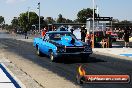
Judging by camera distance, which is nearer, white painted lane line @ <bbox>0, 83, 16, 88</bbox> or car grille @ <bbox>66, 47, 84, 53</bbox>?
white painted lane line @ <bbox>0, 83, 16, 88</bbox>

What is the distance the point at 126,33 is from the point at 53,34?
12.5 metres

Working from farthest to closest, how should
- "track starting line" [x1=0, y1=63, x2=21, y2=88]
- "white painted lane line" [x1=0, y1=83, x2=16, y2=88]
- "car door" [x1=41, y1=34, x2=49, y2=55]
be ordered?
"car door" [x1=41, y1=34, x2=49, y2=55] → "track starting line" [x1=0, y1=63, x2=21, y2=88] → "white painted lane line" [x1=0, y1=83, x2=16, y2=88]

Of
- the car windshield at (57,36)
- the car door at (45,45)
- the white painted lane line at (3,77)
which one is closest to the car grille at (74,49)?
the car windshield at (57,36)

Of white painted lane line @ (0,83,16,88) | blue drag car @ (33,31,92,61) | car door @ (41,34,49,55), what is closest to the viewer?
white painted lane line @ (0,83,16,88)

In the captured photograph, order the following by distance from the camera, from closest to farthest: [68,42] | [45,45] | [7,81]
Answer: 1. [7,81]
2. [68,42]
3. [45,45]

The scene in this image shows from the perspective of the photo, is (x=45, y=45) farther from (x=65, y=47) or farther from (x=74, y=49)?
(x=74, y=49)

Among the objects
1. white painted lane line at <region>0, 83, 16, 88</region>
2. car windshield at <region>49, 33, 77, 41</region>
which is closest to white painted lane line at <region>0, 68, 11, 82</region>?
white painted lane line at <region>0, 83, 16, 88</region>

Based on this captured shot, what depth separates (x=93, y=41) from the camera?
31.7m

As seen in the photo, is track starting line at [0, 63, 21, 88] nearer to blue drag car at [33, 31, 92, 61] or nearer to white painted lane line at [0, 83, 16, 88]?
white painted lane line at [0, 83, 16, 88]

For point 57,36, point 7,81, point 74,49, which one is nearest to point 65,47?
point 74,49

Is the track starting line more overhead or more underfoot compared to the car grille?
more underfoot

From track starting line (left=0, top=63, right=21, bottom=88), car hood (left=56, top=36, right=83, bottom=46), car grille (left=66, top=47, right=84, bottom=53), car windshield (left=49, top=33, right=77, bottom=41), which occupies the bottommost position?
track starting line (left=0, top=63, right=21, bottom=88)

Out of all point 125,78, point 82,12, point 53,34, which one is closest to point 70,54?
point 53,34

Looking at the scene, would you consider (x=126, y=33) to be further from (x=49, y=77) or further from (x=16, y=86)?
(x=16, y=86)
